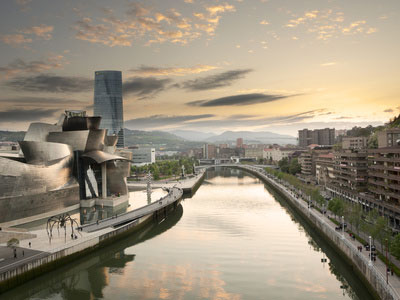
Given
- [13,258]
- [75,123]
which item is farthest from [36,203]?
[75,123]

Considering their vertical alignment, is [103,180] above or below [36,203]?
above

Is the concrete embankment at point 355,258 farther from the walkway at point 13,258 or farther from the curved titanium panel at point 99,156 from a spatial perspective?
the curved titanium panel at point 99,156

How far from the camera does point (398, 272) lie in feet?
74.0

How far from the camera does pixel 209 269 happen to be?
2834 centimetres

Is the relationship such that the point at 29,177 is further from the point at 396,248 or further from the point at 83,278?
the point at 396,248

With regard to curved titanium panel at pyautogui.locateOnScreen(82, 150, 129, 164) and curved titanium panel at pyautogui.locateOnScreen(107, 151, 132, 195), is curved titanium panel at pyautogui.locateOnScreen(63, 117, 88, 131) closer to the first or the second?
curved titanium panel at pyautogui.locateOnScreen(82, 150, 129, 164)

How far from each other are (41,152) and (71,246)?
22.3 meters

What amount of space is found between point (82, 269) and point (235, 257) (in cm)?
1330

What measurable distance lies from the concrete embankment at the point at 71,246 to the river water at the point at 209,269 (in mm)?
671

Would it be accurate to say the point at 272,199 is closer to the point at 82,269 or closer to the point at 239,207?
the point at 239,207

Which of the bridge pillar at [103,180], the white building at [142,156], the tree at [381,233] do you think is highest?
the white building at [142,156]

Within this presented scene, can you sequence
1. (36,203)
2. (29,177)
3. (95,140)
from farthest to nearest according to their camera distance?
(95,140)
(36,203)
(29,177)

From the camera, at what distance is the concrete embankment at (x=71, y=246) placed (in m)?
25.3

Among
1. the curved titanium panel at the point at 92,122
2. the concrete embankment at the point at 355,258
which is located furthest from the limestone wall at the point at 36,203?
the concrete embankment at the point at 355,258
